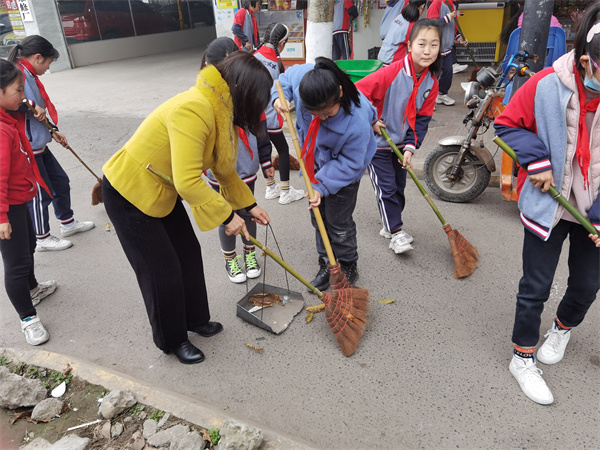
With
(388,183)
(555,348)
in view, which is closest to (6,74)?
(388,183)

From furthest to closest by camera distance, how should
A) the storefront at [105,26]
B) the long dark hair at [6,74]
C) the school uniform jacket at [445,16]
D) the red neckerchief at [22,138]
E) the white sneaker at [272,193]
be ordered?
the storefront at [105,26]
the school uniform jacket at [445,16]
the white sneaker at [272,193]
the red neckerchief at [22,138]
the long dark hair at [6,74]

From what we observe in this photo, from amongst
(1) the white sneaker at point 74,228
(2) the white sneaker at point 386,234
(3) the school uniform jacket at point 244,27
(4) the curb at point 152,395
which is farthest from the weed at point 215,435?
(3) the school uniform jacket at point 244,27

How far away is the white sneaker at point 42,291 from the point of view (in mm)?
3480

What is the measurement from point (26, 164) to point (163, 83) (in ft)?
28.8

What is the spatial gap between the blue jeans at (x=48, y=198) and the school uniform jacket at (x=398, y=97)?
110 inches

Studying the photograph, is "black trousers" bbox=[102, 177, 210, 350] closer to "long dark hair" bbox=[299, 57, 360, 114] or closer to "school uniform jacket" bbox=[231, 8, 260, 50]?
"long dark hair" bbox=[299, 57, 360, 114]

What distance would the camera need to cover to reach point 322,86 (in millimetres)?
2523

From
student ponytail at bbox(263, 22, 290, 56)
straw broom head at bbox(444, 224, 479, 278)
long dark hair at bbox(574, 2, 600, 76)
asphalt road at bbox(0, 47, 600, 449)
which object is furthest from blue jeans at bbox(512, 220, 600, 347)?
student ponytail at bbox(263, 22, 290, 56)

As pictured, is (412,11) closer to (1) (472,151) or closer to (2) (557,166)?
(1) (472,151)

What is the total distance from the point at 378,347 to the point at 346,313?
30 cm

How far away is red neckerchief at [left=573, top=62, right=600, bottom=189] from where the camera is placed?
1910mm

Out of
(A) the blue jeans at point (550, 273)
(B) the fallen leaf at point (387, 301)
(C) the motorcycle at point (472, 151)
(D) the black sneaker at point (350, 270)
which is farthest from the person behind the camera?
(C) the motorcycle at point (472, 151)

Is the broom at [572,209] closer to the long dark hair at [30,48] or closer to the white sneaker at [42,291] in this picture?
the white sneaker at [42,291]

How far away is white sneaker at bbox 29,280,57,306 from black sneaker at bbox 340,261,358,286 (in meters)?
2.29
